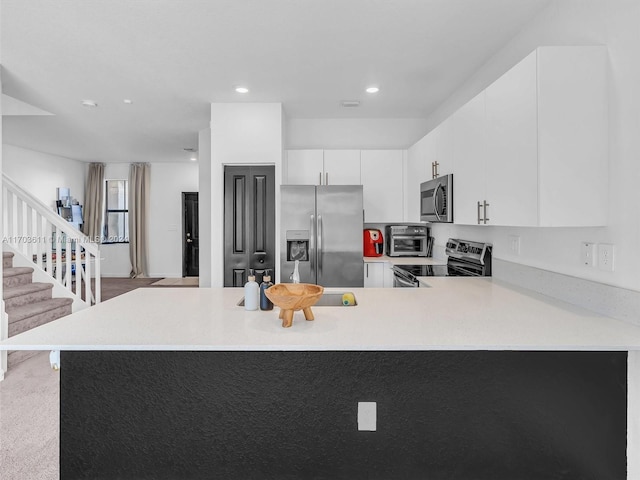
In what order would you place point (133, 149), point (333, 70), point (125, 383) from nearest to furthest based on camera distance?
1. point (125, 383)
2. point (333, 70)
3. point (133, 149)

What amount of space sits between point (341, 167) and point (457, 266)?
5.55 ft

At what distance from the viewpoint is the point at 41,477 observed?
1988 mm

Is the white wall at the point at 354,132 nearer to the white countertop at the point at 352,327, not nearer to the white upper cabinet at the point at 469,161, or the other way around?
the white upper cabinet at the point at 469,161

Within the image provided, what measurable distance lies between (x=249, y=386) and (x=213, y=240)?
2.68 m

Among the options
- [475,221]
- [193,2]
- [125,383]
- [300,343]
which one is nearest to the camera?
[300,343]

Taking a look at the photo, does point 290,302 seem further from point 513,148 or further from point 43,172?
point 43,172

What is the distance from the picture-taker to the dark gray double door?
4062 mm

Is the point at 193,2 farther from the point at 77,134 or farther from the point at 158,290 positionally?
the point at 77,134

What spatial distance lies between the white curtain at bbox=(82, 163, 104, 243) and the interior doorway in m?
1.74

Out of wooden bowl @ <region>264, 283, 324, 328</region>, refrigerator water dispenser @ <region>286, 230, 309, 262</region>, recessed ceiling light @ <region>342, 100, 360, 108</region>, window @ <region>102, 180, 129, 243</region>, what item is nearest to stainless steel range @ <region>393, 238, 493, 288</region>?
refrigerator water dispenser @ <region>286, 230, 309, 262</region>

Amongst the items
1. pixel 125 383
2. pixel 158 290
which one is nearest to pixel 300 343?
pixel 125 383

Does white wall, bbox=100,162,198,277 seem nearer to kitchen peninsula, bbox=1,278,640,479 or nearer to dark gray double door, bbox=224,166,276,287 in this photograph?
dark gray double door, bbox=224,166,276,287

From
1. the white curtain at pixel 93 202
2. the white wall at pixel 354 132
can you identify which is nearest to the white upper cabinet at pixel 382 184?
the white wall at pixel 354 132

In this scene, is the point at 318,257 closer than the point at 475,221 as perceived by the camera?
No
